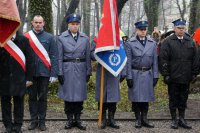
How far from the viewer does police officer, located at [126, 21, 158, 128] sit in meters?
7.13

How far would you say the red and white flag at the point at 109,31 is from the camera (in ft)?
22.7

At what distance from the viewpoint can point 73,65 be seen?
273 inches

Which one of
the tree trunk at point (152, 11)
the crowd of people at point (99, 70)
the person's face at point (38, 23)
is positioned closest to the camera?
the person's face at point (38, 23)

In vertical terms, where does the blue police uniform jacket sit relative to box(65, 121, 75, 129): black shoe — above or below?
above

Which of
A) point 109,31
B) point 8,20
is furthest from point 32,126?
point 109,31

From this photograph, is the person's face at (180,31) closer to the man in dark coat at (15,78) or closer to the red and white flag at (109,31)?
the red and white flag at (109,31)

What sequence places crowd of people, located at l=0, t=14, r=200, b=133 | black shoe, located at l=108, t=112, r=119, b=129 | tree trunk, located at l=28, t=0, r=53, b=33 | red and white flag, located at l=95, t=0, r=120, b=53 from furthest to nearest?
1. tree trunk, located at l=28, t=0, r=53, b=33
2. black shoe, located at l=108, t=112, r=119, b=129
3. red and white flag, located at l=95, t=0, r=120, b=53
4. crowd of people, located at l=0, t=14, r=200, b=133

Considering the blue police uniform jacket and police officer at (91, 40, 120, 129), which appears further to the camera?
police officer at (91, 40, 120, 129)

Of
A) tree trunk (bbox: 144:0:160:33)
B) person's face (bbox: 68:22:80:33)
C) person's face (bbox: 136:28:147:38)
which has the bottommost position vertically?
person's face (bbox: 136:28:147:38)

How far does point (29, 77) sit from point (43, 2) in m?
5.57

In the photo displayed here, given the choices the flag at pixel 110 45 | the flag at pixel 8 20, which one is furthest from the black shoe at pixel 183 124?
the flag at pixel 8 20

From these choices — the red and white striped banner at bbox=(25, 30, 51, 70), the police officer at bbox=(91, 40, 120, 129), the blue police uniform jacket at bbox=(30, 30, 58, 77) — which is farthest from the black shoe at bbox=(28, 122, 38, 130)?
the police officer at bbox=(91, 40, 120, 129)

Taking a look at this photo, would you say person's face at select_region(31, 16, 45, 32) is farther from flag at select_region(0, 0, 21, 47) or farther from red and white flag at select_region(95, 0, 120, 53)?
red and white flag at select_region(95, 0, 120, 53)

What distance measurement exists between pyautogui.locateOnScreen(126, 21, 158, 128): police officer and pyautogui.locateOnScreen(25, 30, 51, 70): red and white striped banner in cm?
152
